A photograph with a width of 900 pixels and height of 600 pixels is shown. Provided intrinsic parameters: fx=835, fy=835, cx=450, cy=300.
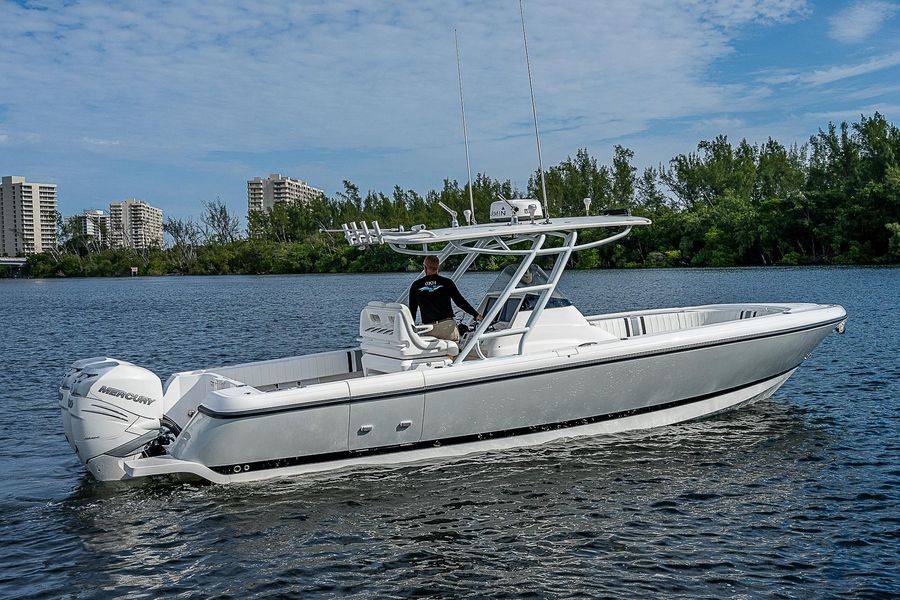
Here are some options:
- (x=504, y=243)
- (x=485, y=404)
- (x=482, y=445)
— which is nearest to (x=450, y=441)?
(x=482, y=445)

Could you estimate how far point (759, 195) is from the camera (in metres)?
88.1

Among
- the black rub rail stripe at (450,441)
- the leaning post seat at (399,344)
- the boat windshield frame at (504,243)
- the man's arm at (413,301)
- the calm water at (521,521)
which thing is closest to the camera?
the calm water at (521,521)

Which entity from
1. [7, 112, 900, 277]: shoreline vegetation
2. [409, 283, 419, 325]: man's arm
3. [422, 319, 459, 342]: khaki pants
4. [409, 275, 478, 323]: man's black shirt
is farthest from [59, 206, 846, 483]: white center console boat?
[7, 112, 900, 277]: shoreline vegetation

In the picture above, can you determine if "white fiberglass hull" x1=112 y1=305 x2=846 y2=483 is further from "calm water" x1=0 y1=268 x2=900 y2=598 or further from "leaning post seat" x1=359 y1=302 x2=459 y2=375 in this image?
"leaning post seat" x1=359 y1=302 x2=459 y2=375

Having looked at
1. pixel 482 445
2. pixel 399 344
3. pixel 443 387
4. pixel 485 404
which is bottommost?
pixel 482 445

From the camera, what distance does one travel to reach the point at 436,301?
10.2 metres

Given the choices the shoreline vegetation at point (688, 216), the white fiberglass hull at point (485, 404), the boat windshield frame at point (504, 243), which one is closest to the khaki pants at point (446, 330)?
the boat windshield frame at point (504, 243)

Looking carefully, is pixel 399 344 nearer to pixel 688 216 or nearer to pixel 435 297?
pixel 435 297

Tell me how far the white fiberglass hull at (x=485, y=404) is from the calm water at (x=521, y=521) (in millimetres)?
243

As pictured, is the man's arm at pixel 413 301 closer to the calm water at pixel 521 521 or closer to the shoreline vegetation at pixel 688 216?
the calm water at pixel 521 521

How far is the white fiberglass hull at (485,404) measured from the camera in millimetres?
8336

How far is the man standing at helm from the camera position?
33.2 ft

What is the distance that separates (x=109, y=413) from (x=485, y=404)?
12.8 feet

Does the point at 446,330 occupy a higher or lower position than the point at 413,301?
lower
